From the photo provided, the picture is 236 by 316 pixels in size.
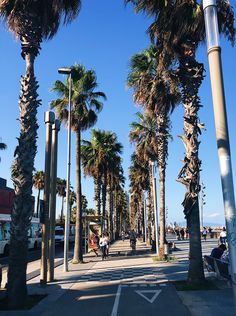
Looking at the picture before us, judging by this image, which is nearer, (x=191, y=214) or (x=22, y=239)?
(x=22, y=239)

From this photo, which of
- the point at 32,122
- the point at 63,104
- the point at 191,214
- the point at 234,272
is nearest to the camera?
the point at 234,272

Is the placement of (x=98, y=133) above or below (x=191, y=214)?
above

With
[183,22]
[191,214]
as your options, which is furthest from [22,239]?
[183,22]

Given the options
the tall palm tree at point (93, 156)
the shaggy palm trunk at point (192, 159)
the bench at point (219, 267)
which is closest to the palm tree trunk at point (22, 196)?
the shaggy palm trunk at point (192, 159)

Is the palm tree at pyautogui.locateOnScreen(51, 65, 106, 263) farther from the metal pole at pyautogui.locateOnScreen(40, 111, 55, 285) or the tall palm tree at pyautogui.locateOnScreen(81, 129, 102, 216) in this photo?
the tall palm tree at pyautogui.locateOnScreen(81, 129, 102, 216)

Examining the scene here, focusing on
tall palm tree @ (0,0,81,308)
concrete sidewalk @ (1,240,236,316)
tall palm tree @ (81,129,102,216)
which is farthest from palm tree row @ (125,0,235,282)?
tall palm tree @ (81,129,102,216)

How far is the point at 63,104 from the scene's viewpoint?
2569 centimetres

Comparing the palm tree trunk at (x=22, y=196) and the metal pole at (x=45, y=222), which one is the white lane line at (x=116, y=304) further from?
the metal pole at (x=45, y=222)

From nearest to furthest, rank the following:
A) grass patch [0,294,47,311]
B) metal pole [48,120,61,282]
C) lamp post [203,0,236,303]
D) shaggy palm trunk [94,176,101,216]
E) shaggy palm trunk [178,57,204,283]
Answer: lamp post [203,0,236,303]
grass patch [0,294,47,311]
shaggy palm trunk [178,57,204,283]
metal pole [48,120,61,282]
shaggy palm trunk [94,176,101,216]

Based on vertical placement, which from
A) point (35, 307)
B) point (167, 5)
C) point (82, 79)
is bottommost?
point (35, 307)

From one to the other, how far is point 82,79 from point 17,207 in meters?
15.8

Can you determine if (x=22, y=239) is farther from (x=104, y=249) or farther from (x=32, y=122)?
(x=104, y=249)

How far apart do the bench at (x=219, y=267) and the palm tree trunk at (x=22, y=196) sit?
555 cm

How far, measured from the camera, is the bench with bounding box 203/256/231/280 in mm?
12475
